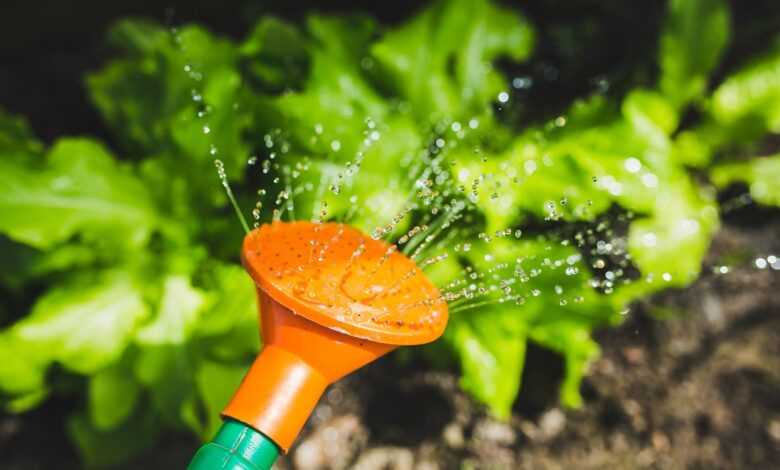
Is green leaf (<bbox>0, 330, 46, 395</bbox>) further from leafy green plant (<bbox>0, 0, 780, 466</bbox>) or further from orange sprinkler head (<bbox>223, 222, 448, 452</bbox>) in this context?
orange sprinkler head (<bbox>223, 222, 448, 452</bbox>)

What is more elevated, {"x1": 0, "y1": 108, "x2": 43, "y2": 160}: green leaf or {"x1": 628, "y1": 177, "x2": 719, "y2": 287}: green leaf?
{"x1": 628, "y1": 177, "x2": 719, "y2": 287}: green leaf

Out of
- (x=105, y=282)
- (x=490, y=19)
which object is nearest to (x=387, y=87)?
(x=490, y=19)

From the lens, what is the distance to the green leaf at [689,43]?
1801mm

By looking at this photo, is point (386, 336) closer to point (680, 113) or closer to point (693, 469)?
point (693, 469)

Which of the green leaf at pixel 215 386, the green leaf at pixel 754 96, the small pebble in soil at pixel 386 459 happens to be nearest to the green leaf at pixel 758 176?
the green leaf at pixel 754 96

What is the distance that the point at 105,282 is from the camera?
1493 millimetres

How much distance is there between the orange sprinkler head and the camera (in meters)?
0.71

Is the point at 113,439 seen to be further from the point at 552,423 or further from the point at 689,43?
the point at 689,43

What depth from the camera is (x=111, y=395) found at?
1.50 meters

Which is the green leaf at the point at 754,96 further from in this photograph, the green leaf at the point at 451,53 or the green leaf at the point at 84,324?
the green leaf at the point at 84,324

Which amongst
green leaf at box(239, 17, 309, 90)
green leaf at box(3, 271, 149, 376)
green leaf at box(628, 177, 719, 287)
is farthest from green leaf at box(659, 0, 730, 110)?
green leaf at box(3, 271, 149, 376)

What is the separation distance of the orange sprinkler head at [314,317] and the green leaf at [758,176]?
1352 millimetres

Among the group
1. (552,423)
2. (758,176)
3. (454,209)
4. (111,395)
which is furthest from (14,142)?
(758,176)

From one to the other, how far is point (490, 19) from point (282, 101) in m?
0.56
